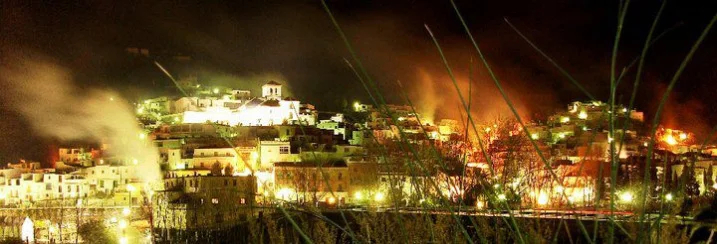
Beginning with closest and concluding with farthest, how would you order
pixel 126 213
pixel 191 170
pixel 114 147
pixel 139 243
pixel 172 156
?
pixel 139 243 → pixel 126 213 → pixel 191 170 → pixel 172 156 → pixel 114 147

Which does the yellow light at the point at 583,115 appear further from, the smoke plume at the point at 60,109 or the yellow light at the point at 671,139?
the smoke plume at the point at 60,109

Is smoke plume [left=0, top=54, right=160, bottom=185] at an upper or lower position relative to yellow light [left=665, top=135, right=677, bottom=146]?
upper

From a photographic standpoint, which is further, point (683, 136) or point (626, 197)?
point (683, 136)

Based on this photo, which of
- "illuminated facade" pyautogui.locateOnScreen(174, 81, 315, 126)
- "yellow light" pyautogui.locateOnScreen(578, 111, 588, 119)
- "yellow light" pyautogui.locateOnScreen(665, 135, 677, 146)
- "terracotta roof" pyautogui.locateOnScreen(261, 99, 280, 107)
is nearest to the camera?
"yellow light" pyautogui.locateOnScreen(665, 135, 677, 146)

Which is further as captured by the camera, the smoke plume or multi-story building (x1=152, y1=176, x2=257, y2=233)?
the smoke plume

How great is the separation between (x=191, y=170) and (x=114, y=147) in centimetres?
977

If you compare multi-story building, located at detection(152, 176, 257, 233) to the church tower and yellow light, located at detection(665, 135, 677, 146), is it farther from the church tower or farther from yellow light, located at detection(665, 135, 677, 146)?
yellow light, located at detection(665, 135, 677, 146)

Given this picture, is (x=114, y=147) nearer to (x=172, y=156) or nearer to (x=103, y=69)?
(x=172, y=156)

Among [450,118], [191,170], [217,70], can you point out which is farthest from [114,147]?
[217,70]

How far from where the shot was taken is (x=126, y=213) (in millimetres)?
19625

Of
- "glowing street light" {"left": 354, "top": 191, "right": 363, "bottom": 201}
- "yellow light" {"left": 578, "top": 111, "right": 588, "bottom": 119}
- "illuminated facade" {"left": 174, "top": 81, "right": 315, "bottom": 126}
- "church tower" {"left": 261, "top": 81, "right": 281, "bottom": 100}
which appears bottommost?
"glowing street light" {"left": 354, "top": 191, "right": 363, "bottom": 201}

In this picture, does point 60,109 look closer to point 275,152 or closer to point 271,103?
point 271,103

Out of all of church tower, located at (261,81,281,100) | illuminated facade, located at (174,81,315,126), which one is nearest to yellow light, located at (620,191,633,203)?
illuminated facade, located at (174,81,315,126)

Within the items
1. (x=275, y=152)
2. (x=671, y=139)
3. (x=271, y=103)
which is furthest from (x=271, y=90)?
(x=671, y=139)
